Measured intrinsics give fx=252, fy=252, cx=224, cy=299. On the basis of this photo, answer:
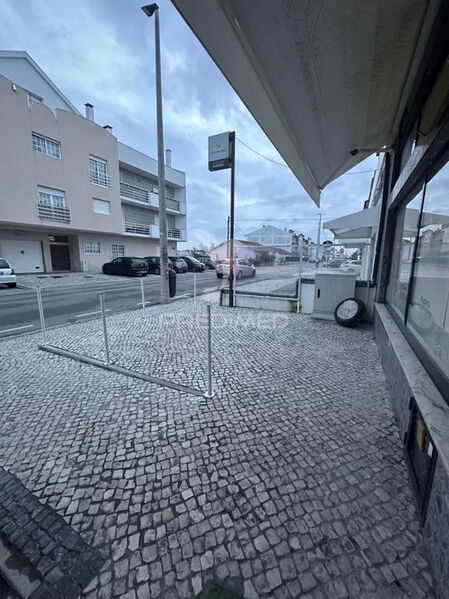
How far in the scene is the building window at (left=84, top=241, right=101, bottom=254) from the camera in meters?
21.1

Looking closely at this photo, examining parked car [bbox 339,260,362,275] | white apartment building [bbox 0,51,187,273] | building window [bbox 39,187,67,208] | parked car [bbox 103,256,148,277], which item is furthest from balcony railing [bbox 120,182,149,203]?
parked car [bbox 339,260,362,275]

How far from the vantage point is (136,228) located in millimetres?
24516

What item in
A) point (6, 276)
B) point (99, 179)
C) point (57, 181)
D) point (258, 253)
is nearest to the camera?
point (258, 253)

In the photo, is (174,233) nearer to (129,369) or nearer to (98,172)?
(98,172)

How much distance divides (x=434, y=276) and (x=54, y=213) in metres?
20.7

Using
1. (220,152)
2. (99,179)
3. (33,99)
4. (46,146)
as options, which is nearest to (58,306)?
(220,152)

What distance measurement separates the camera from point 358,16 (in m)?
1.75

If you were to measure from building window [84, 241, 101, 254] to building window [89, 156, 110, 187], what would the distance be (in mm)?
4751

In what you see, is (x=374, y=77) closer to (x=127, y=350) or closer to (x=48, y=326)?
(x=127, y=350)

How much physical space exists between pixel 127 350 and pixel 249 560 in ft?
11.8

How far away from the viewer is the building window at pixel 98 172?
64.3ft

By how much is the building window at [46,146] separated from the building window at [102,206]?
3.72 m

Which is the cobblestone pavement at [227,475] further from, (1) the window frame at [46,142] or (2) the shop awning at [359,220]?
(1) the window frame at [46,142]

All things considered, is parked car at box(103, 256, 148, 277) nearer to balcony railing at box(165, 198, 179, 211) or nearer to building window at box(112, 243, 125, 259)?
building window at box(112, 243, 125, 259)
